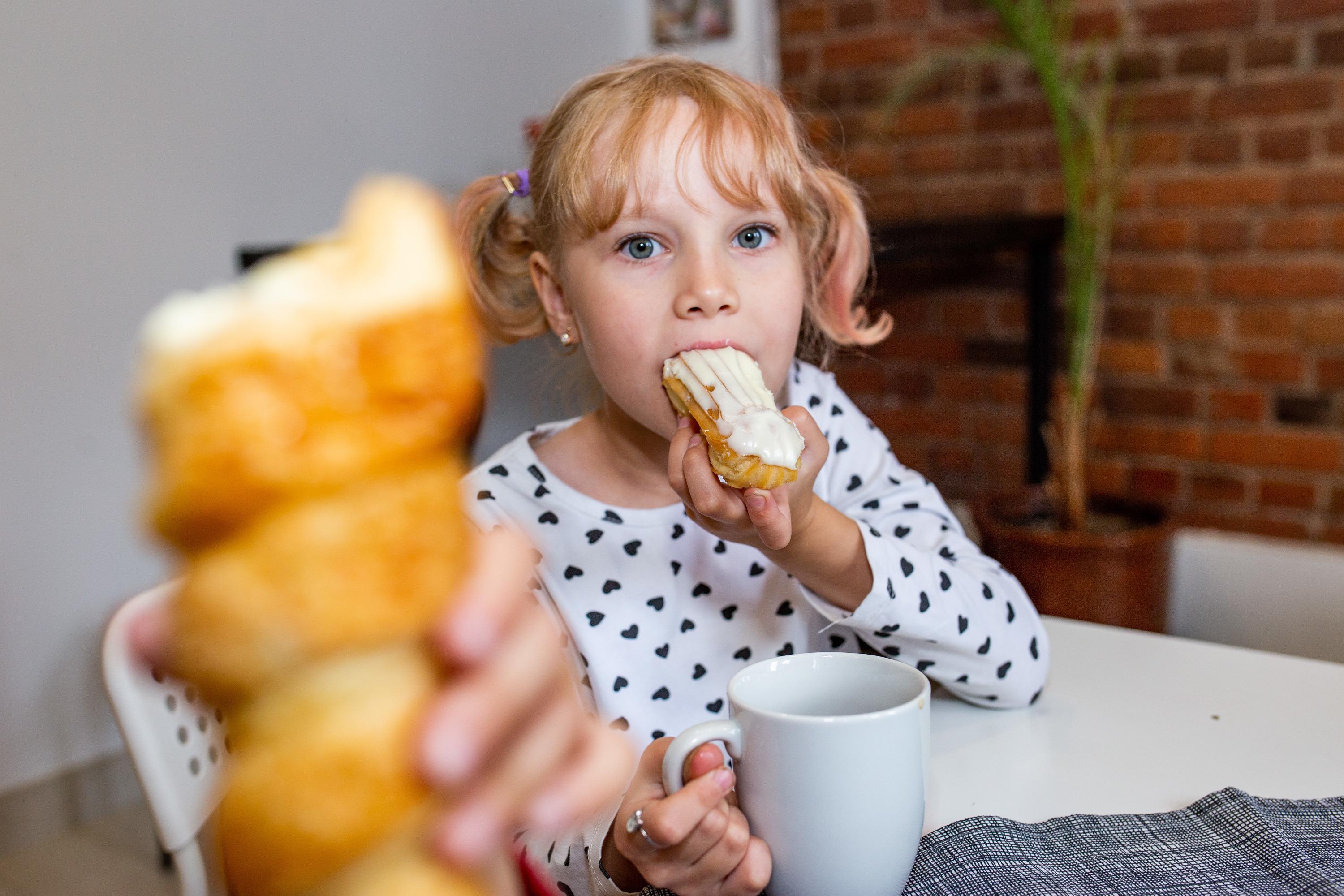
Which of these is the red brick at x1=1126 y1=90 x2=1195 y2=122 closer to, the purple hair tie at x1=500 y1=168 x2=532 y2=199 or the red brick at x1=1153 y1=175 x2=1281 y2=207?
the red brick at x1=1153 y1=175 x2=1281 y2=207

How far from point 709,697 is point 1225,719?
1.19ft

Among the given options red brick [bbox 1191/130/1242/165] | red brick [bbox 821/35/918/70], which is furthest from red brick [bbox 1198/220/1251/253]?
red brick [bbox 821/35/918/70]

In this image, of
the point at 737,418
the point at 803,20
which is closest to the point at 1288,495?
the point at 803,20

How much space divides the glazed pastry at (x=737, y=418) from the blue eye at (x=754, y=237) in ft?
0.31

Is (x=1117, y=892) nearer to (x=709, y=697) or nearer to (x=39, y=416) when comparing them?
(x=709, y=697)

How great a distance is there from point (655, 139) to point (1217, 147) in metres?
1.66

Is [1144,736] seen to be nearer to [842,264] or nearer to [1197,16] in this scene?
[842,264]

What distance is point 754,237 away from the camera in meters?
0.77

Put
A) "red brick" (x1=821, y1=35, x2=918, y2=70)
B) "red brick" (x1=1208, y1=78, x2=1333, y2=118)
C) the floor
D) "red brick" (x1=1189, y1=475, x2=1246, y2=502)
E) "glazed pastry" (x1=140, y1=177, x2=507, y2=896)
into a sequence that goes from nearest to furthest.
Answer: "glazed pastry" (x1=140, y1=177, x2=507, y2=896), the floor, "red brick" (x1=1208, y1=78, x2=1333, y2=118), "red brick" (x1=1189, y1=475, x2=1246, y2=502), "red brick" (x1=821, y1=35, x2=918, y2=70)

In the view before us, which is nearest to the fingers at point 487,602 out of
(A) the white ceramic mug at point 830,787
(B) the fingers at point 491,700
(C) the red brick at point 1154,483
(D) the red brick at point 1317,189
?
(B) the fingers at point 491,700

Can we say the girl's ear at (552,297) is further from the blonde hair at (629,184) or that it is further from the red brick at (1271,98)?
the red brick at (1271,98)

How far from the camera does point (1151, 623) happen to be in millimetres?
1814

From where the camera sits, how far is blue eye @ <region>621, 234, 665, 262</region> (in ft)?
2.45

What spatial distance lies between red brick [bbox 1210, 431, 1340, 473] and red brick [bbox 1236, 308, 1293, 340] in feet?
0.60
